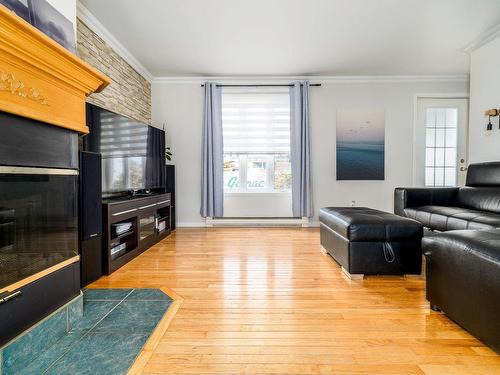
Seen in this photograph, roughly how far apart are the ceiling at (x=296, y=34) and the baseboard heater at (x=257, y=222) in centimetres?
235

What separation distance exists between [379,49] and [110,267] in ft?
13.3

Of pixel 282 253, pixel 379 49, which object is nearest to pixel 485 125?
pixel 379 49

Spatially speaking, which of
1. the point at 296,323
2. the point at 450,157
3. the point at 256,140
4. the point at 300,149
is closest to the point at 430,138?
the point at 450,157

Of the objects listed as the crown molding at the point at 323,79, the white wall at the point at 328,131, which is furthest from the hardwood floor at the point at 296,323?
the crown molding at the point at 323,79

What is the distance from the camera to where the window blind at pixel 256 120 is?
446 centimetres

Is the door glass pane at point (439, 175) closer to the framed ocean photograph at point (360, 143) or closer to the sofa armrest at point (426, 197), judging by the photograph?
the framed ocean photograph at point (360, 143)

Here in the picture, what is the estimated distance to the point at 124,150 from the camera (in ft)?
9.41

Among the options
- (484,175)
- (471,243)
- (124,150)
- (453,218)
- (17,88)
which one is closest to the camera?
(17,88)

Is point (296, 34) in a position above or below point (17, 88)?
above

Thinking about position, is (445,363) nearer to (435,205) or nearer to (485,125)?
(435,205)

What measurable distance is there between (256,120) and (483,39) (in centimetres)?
308

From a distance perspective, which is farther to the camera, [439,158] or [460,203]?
[439,158]

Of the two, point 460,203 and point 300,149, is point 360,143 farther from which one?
point 460,203

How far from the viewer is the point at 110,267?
2.36 meters
